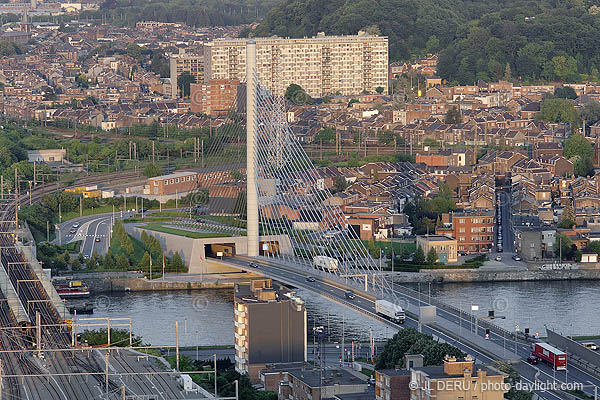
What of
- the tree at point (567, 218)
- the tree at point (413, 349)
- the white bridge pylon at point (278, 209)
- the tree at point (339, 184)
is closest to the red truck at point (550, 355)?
the tree at point (413, 349)

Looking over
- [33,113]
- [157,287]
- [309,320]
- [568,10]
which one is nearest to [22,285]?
[157,287]

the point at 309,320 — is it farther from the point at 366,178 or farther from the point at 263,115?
the point at 366,178

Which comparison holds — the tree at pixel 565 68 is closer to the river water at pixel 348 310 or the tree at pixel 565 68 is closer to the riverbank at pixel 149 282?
the river water at pixel 348 310

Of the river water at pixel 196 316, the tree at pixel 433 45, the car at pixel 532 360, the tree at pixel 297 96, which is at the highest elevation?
the tree at pixel 433 45

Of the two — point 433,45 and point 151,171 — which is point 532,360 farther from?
point 433,45

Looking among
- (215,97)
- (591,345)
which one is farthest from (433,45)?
(591,345)
